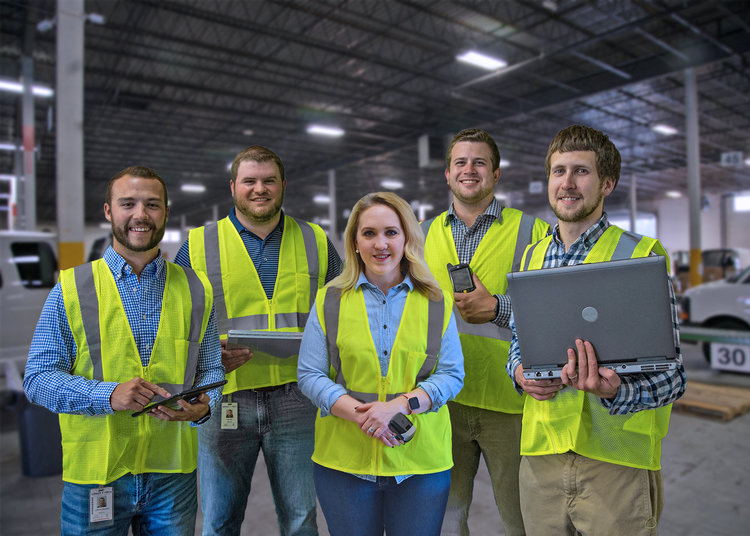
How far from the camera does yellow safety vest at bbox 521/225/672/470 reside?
5.61 feet

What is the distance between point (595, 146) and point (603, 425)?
95 centimetres

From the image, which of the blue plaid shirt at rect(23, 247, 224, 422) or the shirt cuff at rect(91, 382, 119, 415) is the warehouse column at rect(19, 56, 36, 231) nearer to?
the blue plaid shirt at rect(23, 247, 224, 422)

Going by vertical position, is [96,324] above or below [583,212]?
below

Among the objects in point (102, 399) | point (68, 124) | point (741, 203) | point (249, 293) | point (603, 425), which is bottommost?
point (603, 425)

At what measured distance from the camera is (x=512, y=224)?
248cm

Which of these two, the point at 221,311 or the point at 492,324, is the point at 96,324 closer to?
the point at 221,311

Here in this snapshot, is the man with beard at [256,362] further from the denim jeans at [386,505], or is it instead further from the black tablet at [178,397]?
the denim jeans at [386,505]

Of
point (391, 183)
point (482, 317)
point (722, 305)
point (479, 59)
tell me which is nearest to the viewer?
point (482, 317)

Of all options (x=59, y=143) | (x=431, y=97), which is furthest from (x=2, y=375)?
(x=431, y=97)

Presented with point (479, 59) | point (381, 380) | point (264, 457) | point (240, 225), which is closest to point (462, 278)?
point (381, 380)

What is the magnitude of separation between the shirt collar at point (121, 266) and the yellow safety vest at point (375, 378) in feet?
2.04

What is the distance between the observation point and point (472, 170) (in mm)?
2439

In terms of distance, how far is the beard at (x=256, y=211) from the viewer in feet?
7.86

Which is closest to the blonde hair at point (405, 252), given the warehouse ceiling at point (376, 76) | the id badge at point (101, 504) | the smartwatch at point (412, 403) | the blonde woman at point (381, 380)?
the blonde woman at point (381, 380)
